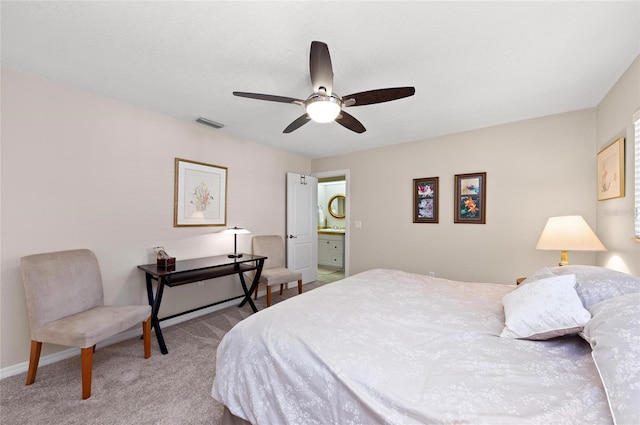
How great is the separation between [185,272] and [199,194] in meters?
1.08

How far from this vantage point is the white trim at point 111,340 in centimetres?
212

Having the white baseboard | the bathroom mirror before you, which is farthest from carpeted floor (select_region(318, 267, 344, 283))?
the white baseboard

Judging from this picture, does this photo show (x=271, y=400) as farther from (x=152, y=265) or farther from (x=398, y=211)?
(x=398, y=211)

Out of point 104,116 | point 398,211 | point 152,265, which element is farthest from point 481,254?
point 104,116

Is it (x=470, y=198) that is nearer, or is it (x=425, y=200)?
(x=470, y=198)

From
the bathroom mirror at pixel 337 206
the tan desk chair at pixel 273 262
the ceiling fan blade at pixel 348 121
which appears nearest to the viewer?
the ceiling fan blade at pixel 348 121

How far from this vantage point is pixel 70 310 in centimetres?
213

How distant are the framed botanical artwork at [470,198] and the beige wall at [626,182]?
3.47 ft

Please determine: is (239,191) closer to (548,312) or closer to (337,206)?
(548,312)

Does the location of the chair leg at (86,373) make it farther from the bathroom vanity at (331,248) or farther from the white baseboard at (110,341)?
the bathroom vanity at (331,248)

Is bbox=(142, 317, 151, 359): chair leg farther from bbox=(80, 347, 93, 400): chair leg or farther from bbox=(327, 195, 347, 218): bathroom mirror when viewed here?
bbox=(327, 195, 347, 218): bathroom mirror

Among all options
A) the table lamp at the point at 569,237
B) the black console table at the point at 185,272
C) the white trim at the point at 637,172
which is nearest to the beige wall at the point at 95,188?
the black console table at the point at 185,272

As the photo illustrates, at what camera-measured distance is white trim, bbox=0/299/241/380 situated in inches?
83.5

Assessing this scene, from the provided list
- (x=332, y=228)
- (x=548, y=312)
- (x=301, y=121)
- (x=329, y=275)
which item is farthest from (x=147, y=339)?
(x=332, y=228)
